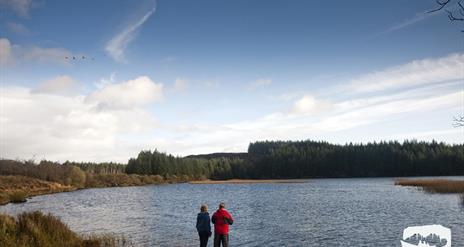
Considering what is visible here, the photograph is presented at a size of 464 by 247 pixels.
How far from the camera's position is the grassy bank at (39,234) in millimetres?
22084

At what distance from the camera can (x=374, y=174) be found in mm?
193500

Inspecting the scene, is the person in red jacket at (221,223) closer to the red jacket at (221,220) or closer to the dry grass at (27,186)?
the red jacket at (221,220)

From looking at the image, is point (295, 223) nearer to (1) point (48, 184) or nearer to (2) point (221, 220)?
(2) point (221, 220)

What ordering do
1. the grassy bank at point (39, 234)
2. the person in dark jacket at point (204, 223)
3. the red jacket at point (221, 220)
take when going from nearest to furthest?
the grassy bank at point (39, 234) → the red jacket at point (221, 220) → the person in dark jacket at point (204, 223)

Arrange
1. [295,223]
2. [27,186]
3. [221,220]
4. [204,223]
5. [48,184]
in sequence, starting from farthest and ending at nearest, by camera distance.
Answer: [48,184], [27,186], [295,223], [204,223], [221,220]

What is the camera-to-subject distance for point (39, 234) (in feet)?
77.0

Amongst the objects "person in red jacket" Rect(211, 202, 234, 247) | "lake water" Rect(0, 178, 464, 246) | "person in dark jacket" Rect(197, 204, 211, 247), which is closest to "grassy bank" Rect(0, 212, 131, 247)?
"lake water" Rect(0, 178, 464, 246)

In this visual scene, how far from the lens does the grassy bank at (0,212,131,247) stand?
2208 cm

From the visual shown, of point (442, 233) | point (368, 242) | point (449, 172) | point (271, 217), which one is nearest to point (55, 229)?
point (368, 242)

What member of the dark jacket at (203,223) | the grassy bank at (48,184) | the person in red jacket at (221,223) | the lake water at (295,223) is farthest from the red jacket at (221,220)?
the grassy bank at (48,184)

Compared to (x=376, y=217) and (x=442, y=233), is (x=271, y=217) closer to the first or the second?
(x=376, y=217)

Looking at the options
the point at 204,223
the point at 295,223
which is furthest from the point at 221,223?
the point at 295,223

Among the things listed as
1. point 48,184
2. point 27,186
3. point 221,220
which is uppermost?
point 48,184

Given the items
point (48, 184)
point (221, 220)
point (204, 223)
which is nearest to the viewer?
point (221, 220)
